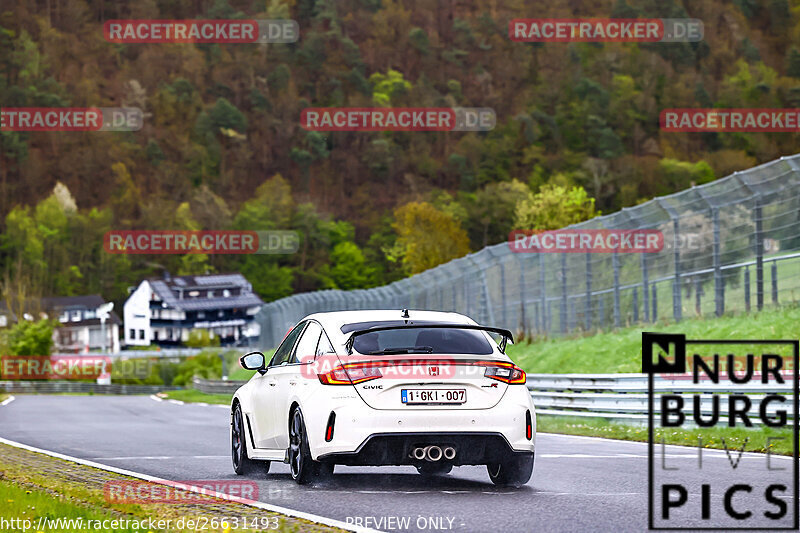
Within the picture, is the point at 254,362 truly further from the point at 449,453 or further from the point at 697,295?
the point at 697,295

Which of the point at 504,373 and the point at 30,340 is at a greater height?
the point at 504,373

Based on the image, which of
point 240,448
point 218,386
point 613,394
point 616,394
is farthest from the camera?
point 218,386

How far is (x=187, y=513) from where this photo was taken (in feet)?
28.2

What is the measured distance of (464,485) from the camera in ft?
35.2

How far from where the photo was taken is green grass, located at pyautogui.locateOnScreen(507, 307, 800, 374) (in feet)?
68.5

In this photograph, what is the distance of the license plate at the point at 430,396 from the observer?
32.2 ft

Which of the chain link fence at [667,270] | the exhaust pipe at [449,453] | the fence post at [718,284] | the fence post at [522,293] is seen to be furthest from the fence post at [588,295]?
the exhaust pipe at [449,453]

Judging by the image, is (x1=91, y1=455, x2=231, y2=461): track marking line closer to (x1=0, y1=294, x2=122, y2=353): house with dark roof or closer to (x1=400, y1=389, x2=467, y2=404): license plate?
(x1=400, y1=389, x2=467, y2=404): license plate

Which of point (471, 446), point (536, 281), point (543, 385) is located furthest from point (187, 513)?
point (536, 281)

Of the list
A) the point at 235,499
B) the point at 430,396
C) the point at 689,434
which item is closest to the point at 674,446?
the point at 689,434

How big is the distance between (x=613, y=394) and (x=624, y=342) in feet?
19.5

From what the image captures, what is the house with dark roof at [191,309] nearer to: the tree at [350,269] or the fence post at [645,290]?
the tree at [350,269]

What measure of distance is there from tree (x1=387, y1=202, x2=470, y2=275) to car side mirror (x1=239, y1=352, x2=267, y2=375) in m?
111

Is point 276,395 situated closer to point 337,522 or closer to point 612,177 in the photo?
point 337,522
